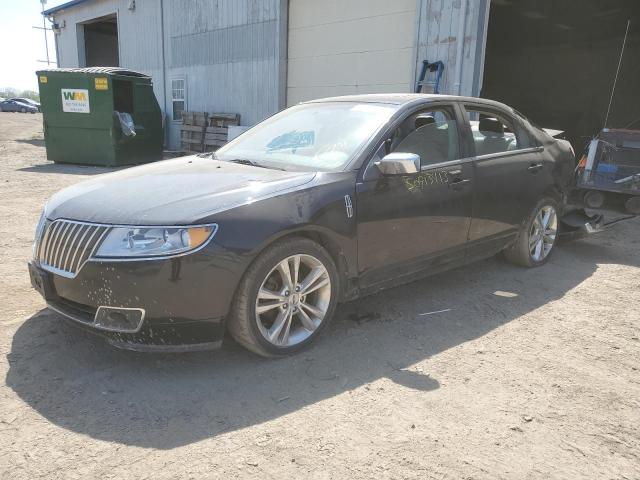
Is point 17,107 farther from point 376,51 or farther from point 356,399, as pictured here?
point 356,399

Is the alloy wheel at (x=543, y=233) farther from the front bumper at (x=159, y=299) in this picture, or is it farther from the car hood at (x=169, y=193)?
the front bumper at (x=159, y=299)

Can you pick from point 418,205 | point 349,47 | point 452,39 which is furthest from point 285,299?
point 349,47

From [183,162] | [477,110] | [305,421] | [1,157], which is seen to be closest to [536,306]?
[477,110]

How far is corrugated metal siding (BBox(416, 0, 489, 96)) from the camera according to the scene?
27.9ft

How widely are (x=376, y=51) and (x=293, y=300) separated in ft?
26.6

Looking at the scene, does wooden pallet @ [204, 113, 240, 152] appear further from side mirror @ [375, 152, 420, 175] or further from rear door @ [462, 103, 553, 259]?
side mirror @ [375, 152, 420, 175]

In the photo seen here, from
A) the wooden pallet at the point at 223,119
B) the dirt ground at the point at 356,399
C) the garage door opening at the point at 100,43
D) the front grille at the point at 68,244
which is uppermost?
the garage door opening at the point at 100,43

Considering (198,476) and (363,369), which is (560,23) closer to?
(363,369)

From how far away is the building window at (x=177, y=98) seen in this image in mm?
16375

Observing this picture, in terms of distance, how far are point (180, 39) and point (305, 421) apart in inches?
613

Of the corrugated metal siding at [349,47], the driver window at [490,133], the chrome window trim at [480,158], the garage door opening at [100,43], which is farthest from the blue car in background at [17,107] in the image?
the chrome window trim at [480,158]

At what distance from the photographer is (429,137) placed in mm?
4070

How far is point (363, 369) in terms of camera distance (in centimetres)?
317

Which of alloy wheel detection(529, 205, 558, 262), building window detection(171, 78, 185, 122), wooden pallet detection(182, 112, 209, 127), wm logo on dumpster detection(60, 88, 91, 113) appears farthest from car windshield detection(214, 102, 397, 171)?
Answer: building window detection(171, 78, 185, 122)
